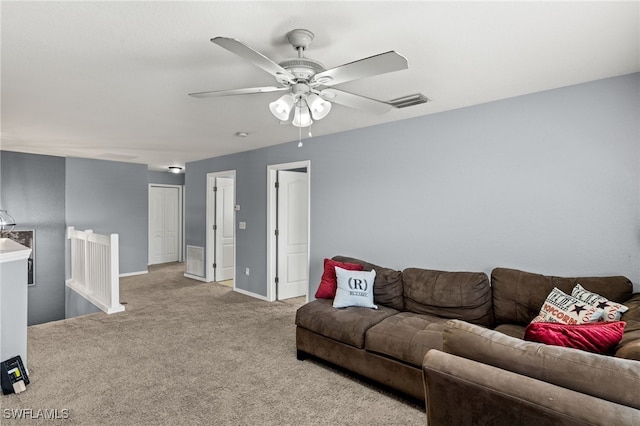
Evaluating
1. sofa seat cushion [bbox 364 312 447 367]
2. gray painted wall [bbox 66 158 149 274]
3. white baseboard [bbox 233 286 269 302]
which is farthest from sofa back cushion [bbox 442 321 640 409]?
gray painted wall [bbox 66 158 149 274]

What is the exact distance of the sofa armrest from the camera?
1.14 meters

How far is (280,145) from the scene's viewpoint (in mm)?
5145

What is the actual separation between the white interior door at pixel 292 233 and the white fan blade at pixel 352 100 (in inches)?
123

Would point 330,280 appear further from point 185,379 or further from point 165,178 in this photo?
point 165,178

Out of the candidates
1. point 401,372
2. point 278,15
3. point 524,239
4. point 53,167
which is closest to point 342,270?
point 401,372

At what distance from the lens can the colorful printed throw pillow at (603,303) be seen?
2.15 metres

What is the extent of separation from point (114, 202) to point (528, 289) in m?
→ 7.39

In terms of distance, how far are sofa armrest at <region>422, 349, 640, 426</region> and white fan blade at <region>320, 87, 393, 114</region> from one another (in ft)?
4.89

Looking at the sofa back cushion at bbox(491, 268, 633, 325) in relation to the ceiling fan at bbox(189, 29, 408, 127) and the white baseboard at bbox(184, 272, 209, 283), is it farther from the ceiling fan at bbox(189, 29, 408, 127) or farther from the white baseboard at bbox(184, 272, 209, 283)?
the white baseboard at bbox(184, 272, 209, 283)

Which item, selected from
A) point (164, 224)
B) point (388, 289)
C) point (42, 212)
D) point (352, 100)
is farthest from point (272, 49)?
point (164, 224)

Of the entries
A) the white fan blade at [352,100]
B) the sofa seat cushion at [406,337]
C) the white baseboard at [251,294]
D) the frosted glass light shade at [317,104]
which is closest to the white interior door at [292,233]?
the white baseboard at [251,294]

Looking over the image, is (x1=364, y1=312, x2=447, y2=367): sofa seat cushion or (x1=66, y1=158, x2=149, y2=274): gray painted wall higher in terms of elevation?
(x1=66, y1=158, x2=149, y2=274): gray painted wall

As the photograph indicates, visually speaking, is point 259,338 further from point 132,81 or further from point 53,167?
point 53,167

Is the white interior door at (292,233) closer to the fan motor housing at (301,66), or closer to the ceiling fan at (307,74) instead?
the ceiling fan at (307,74)
